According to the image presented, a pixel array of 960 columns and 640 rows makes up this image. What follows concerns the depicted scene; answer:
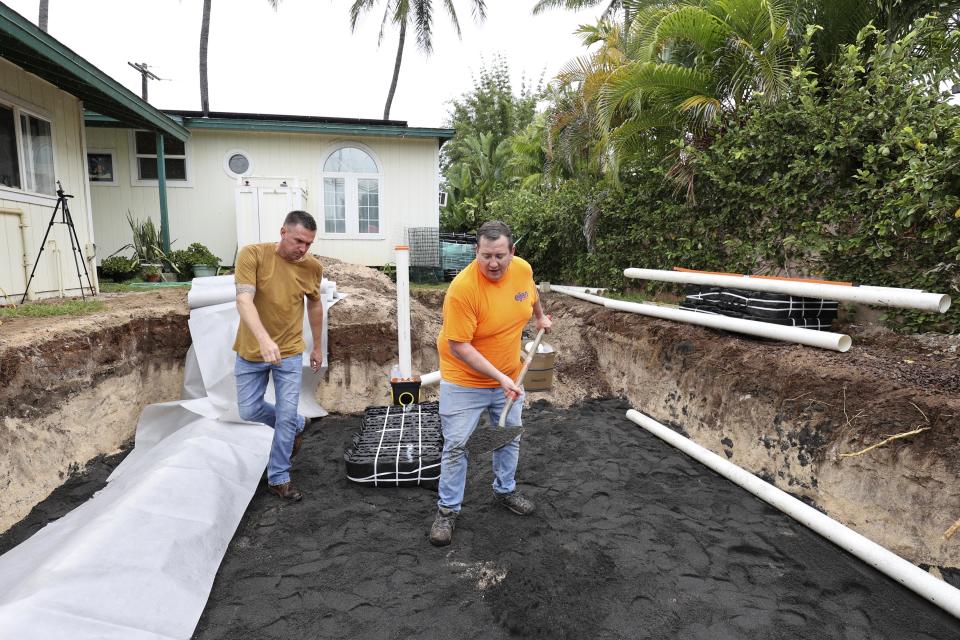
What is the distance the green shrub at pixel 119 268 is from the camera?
9.68 m

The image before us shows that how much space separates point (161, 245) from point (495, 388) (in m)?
10.2

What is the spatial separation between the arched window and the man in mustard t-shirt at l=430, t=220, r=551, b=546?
9.54 meters

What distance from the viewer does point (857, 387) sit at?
12.5 ft

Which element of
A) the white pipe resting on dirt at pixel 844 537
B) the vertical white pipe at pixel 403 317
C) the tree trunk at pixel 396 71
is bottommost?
the white pipe resting on dirt at pixel 844 537

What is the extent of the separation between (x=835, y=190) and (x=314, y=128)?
33.1 ft

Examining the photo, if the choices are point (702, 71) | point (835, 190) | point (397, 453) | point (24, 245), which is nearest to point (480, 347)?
point (397, 453)

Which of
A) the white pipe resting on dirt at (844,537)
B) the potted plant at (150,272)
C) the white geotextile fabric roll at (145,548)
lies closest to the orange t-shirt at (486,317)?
the white geotextile fabric roll at (145,548)

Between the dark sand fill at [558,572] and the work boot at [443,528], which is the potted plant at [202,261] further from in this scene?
the work boot at [443,528]

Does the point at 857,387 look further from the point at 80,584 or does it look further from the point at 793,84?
the point at 80,584

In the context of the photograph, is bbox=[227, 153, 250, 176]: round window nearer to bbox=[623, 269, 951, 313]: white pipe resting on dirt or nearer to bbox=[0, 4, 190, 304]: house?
bbox=[0, 4, 190, 304]: house

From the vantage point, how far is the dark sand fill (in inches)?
107

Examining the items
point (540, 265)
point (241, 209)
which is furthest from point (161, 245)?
point (540, 265)

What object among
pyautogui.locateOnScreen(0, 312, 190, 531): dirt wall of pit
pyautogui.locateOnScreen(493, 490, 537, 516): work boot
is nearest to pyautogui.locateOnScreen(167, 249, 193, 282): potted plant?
pyautogui.locateOnScreen(0, 312, 190, 531): dirt wall of pit

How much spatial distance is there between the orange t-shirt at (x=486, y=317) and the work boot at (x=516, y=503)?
1044mm
